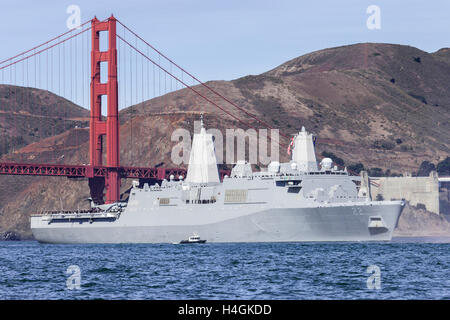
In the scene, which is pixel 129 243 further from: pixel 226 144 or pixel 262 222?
pixel 226 144

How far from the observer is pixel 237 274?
45438 millimetres

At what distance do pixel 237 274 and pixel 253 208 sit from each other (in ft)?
107

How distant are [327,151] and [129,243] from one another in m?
103

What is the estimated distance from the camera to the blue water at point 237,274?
3656 cm

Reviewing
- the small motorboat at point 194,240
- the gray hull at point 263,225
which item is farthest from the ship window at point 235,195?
the small motorboat at point 194,240

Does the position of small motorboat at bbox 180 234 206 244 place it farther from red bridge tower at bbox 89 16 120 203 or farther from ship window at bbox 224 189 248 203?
red bridge tower at bbox 89 16 120 203

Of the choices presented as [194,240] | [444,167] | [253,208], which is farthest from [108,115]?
[444,167]

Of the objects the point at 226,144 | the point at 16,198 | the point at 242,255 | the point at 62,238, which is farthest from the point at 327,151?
the point at 242,255

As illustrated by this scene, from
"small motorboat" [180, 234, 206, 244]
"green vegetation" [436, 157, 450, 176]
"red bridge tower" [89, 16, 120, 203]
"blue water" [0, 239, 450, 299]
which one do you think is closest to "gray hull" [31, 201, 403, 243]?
"small motorboat" [180, 234, 206, 244]

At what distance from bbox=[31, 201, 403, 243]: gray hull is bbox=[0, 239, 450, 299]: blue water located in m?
5.84

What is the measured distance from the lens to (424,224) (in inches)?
5684

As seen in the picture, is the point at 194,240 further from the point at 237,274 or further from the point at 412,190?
the point at 412,190

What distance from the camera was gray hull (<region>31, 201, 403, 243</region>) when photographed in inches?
2928

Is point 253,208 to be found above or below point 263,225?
above
